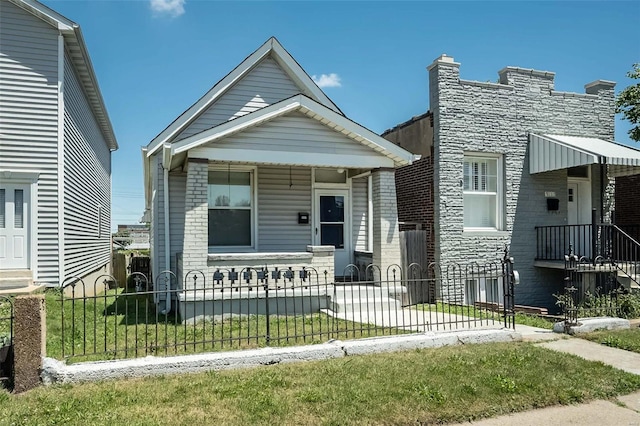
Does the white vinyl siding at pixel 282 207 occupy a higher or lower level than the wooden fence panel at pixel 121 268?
higher

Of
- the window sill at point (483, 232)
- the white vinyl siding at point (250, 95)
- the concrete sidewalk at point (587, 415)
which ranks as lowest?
the concrete sidewalk at point (587, 415)

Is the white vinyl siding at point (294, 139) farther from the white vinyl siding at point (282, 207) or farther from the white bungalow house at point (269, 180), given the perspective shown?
the white vinyl siding at point (282, 207)

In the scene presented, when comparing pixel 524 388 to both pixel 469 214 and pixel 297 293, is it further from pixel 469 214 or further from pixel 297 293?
pixel 469 214

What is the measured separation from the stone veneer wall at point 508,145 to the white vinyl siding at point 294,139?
327cm

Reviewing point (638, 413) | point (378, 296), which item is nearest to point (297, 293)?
point (378, 296)

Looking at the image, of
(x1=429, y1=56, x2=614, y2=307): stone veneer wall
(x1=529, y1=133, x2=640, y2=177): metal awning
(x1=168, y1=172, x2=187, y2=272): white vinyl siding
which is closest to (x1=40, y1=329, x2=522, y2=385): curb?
(x1=429, y1=56, x2=614, y2=307): stone veneer wall

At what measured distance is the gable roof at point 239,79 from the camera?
38.5ft

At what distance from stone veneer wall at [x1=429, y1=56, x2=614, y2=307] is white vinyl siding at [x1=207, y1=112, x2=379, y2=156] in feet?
10.7

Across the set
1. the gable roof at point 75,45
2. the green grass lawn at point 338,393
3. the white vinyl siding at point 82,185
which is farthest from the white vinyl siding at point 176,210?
the green grass lawn at point 338,393

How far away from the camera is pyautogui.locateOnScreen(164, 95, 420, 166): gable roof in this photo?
9.09 meters

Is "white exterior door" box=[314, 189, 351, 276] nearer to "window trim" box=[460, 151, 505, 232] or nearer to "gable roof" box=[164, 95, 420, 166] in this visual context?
"gable roof" box=[164, 95, 420, 166]

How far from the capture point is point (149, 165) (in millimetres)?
13320

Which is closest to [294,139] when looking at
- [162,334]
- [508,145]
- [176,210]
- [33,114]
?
[176,210]

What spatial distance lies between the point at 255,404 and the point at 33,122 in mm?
10598
